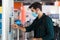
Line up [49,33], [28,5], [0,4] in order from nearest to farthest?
[49,33] → [0,4] → [28,5]

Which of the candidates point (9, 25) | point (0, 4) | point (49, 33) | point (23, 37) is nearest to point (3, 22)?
point (9, 25)

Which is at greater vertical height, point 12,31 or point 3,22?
point 3,22

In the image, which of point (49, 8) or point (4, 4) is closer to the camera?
point (4, 4)

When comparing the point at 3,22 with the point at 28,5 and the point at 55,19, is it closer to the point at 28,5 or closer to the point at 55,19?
the point at 28,5

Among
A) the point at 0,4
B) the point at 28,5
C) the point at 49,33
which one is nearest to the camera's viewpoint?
the point at 49,33

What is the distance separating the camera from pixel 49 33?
2268 millimetres

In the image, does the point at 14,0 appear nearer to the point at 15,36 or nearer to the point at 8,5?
the point at 8,5

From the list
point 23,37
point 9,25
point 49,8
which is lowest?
point 23,37

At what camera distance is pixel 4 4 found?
2361 millimetres

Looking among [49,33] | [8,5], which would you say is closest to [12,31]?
[8,5]

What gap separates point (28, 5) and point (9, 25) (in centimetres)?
44

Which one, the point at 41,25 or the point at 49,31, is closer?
the point at 49,31

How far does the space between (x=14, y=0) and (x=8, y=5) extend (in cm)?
18

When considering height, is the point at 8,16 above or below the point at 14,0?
below
